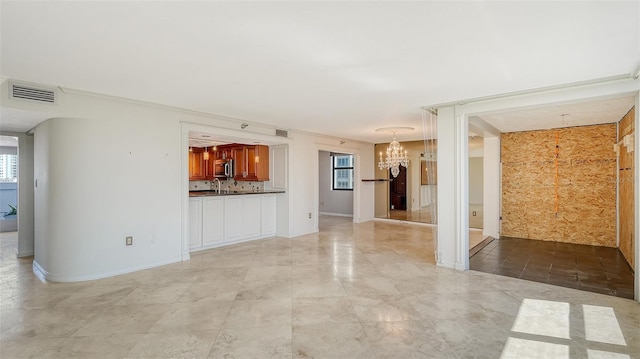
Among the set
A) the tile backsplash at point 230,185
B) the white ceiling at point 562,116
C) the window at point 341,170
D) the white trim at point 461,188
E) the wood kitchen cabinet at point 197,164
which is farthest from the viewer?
the window at point 341,170

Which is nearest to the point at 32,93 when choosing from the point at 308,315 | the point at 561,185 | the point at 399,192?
the point at 308,315

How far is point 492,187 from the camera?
697 cm

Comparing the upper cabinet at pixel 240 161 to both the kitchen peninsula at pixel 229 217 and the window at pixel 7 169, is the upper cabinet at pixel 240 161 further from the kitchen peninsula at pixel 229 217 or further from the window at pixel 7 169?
the window at pixel 7 169

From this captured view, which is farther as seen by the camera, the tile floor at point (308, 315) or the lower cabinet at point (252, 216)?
the lower cabinet at point (252, 216)

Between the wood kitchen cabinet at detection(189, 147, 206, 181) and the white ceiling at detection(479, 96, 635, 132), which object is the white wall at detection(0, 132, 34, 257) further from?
the white ceiling at detection(479, 96, 635, 132)

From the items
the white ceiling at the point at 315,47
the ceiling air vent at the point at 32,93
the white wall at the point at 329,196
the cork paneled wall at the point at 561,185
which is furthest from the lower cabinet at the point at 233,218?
the cork paneled wall at the point at 561,185

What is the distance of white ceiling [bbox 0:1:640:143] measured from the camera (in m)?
2.07

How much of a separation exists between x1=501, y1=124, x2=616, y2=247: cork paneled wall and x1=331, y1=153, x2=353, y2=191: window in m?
4.80

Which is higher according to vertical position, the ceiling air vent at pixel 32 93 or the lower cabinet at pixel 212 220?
the ceiling air vent at pixel 32 93

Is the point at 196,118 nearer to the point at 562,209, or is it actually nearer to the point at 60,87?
the point at 60,87

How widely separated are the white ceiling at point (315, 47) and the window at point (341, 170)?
6.59m

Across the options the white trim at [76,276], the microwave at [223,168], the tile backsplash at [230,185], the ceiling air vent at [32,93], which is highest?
the ceiling air vent at [32,93]

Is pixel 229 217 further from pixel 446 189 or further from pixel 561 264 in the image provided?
pixel 561 264

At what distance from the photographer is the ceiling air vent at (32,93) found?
11.5 ft
